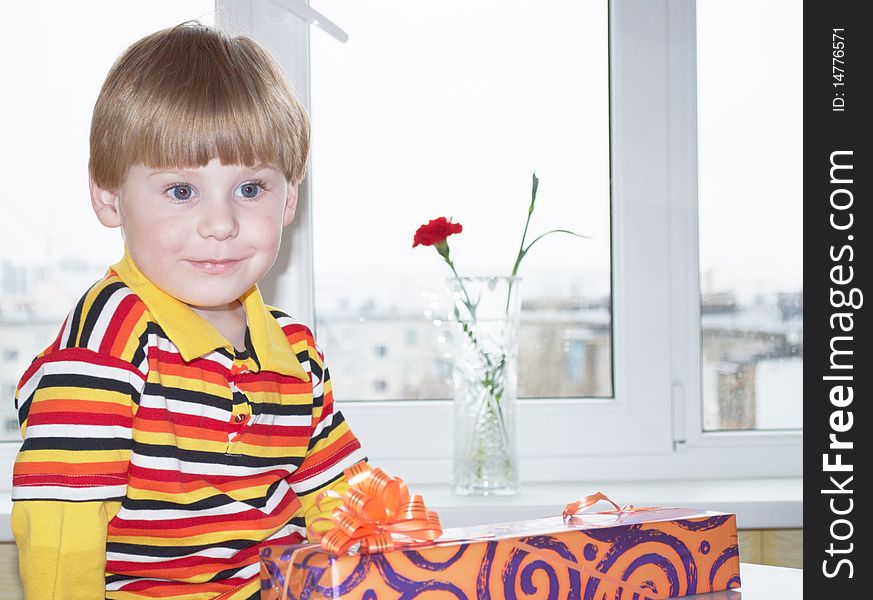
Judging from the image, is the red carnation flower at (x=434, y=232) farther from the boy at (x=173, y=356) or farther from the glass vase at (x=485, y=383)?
the boy at (x=173, y=356)

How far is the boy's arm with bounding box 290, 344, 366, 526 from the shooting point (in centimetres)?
102

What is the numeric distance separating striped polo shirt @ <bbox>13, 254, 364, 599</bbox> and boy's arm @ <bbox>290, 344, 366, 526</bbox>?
0.16 feet

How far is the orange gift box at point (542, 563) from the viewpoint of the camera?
0.70m

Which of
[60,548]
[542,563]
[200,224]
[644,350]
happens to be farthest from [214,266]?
[644,350]

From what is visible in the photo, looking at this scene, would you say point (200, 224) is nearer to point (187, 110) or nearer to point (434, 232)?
point (187, 110)

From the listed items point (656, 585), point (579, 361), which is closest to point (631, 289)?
point (579, 361)

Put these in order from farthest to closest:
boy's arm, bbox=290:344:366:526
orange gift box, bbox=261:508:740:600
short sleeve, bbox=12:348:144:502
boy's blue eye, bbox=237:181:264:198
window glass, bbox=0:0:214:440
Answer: window glass, bbox=0:0:214:440, boy's arm, bbox=290:344:366:526, boy's blue eye, bbox=237:181:264:198, short sleeve, bbox=12:348:144:502, orange gift box, bbox=261:508:740:600

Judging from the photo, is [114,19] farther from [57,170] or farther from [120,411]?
[120,411]

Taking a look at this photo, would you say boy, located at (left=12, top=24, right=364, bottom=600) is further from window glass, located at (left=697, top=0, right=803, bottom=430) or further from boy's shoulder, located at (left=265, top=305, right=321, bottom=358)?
window glass, located at (left=697, top=0, right=803, bottom=430)

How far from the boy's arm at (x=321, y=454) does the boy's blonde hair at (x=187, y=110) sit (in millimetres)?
235

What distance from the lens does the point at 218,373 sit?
914 mm

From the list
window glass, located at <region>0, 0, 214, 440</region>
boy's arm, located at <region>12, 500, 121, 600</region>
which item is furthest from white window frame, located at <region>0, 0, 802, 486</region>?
boy's arm, located at <region>12, 500, 121, 600</region>

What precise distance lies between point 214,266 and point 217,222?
1.8 inches
